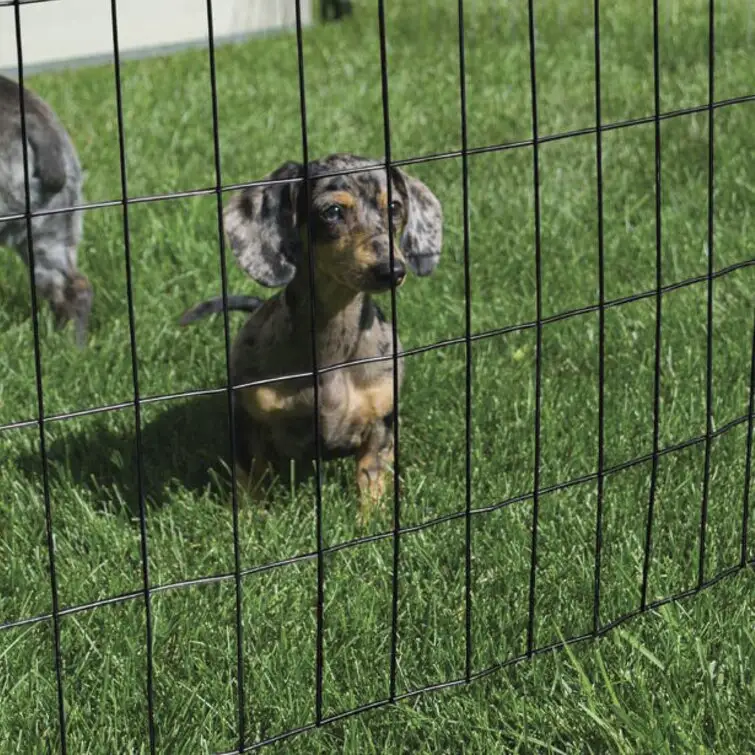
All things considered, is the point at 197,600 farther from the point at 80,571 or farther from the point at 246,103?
the point at 246,103

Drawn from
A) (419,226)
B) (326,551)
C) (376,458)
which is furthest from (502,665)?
(419,226)

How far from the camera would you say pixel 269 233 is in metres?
3.20

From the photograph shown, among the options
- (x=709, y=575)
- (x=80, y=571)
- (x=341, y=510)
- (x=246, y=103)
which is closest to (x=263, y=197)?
(x=341, y=510)

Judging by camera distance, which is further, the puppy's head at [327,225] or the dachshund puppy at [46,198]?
the dachshund puppy at [46,198]

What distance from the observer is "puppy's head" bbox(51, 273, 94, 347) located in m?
4.30

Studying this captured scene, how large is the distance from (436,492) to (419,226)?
619mm

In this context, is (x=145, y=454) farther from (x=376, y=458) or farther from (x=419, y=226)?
(x=419, y=226)

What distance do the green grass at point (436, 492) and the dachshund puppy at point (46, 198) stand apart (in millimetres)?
132

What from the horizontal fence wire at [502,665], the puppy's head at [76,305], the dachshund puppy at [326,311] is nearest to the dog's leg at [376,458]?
the dachshund puppy at [326,311]

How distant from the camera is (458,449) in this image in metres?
3.54

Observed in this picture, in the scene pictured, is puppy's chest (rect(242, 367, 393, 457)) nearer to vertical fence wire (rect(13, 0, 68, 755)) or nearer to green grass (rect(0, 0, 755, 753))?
green grass (rect(0, 0, 755, 753))

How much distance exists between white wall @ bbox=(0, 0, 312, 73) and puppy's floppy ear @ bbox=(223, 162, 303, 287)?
558 cm

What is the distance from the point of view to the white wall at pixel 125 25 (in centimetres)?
877

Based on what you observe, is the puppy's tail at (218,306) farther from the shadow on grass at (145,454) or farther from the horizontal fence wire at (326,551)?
the horizontal fence wire at (326,551)
